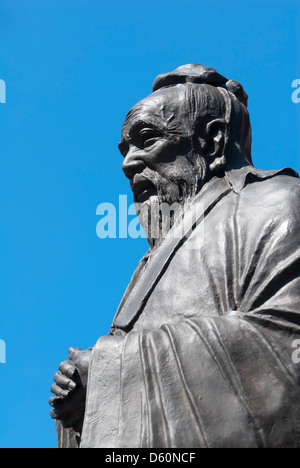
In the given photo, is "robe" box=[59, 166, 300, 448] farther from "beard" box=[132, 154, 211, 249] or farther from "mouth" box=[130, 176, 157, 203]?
"mouth" box=[130, 176, 157, 203]

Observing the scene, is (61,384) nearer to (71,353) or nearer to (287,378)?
(71,353)

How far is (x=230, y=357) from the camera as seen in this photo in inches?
293

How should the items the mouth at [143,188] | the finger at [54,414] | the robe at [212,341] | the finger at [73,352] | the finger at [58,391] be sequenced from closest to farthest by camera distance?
1. the robe at [212,341]
2. the finger at [73,352]
3. the finger at [58,391]
4. the finger at [54,414]
5. the mouth at [143,188]

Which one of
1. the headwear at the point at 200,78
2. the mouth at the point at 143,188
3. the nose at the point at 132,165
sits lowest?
the mouth at the point at 143,188

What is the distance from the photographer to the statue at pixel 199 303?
725 cm

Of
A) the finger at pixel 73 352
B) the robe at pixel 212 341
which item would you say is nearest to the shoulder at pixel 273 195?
the robe at pixel 212 341

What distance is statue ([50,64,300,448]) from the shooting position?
7.25m

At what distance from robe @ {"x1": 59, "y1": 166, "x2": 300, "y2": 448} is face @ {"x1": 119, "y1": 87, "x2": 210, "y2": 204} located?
1.55ft

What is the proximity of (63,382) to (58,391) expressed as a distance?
0.51ft

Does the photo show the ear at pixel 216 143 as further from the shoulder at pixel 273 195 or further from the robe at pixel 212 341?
the robe at pixel 212 341

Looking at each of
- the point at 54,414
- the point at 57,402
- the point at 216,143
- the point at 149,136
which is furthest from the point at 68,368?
the point at 216,143

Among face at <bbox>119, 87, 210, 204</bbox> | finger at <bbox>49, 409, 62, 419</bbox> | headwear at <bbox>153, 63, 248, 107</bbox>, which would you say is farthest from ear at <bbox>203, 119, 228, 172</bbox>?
finger at <bbox>49, 409, 62, 419</bbox>

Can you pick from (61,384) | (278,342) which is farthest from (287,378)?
(61,384)

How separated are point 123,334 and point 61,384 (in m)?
0.66
